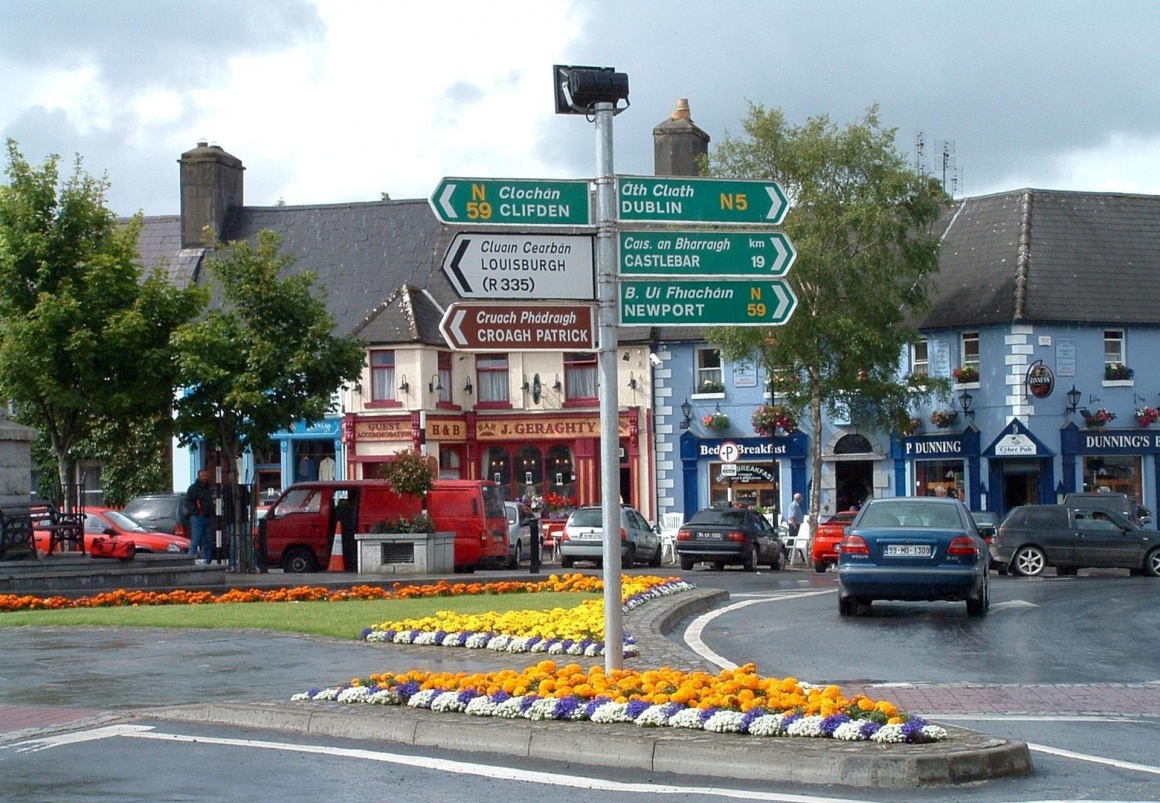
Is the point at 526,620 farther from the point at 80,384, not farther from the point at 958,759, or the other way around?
the point at 80,384

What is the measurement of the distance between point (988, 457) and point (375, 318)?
62.8 ft

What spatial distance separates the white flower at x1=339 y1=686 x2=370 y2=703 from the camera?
1009cm

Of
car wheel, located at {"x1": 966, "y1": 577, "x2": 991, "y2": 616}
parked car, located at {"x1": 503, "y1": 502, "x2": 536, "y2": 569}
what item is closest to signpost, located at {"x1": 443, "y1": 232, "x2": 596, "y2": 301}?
car wheel, located at {"x1": 966, "y1": 577, "x2": 991, "y2": 616}

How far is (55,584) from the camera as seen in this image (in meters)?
20.8

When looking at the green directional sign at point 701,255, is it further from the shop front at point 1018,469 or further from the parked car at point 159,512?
the shop front at point 1018,469

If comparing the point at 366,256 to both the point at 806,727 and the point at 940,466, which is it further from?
the point at 806,727

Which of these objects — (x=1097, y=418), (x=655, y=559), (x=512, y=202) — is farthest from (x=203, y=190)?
(x=512, y=202)

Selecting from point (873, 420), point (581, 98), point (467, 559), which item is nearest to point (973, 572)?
point (581, 98)

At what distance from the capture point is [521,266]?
991cm

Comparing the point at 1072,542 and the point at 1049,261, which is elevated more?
the point at 1049,261

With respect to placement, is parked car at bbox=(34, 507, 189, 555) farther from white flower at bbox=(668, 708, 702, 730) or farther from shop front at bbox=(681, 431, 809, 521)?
white flower at bbox=(668, 708, 702, 730)

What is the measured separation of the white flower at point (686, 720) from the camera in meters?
8.77

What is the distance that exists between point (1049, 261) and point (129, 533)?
28.3 metres

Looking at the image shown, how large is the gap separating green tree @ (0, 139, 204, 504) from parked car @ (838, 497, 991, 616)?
14101 millimetres
